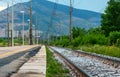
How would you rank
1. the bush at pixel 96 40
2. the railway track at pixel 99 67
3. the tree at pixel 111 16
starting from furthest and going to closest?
the tree at pixel 111 16 < the bush at pixel 96 40 < the railway track at pixel 99 67

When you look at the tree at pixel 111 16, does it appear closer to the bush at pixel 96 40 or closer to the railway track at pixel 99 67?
the bush at pixel 96 40

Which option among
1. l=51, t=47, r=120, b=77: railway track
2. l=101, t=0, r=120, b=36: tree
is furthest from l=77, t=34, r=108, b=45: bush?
l=51, t=47, r=120, b=77: railway track

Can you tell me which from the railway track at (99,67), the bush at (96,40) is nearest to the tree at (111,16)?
the bush at (96,40)

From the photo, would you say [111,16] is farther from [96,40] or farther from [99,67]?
[99,67]

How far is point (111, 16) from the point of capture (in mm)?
77750

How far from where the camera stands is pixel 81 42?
191 ft

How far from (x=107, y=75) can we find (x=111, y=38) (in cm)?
3129

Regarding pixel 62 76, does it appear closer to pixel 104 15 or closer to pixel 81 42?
pixel 81 42

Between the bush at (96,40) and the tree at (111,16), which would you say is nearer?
the bush at (96,40)

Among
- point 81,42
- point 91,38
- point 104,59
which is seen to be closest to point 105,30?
point 81,42

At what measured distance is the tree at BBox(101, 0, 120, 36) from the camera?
7644 centimetres

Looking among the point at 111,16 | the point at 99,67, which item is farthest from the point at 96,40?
the point at 99,67

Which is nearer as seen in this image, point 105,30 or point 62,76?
point 62,76

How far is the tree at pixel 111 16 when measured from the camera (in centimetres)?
7644
